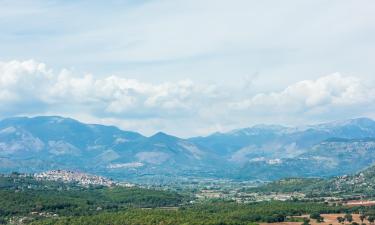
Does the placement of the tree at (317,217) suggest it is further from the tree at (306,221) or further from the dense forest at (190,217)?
the dense forest at (190,217)

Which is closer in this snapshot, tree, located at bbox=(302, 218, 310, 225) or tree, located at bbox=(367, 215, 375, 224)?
tree, located at bbox=(302, 218, 310, 225)

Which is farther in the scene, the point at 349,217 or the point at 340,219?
the point at 349,217

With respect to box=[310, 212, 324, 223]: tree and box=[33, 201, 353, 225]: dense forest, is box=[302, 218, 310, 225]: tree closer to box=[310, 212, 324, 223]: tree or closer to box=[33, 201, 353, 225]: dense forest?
box=[310, 212, 324, 223]: tree

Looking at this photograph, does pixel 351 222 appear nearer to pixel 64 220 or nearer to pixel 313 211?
pixel 313 211

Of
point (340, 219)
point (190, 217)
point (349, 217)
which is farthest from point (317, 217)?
point (190, 217)

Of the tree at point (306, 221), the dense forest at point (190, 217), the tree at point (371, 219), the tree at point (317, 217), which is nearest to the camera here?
the dense forest at point (190, 217)

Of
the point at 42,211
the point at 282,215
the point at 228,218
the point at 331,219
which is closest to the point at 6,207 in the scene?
the point at 42,211

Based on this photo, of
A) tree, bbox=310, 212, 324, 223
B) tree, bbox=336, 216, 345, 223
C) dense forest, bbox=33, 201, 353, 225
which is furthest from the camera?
tree, bbox=310, 212, 324, 223

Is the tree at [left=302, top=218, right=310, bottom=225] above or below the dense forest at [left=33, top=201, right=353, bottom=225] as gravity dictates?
below

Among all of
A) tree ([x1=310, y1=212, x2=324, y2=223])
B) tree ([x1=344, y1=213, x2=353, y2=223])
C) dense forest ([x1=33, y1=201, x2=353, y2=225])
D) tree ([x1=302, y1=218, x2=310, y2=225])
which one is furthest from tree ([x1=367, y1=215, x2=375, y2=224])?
dense forest ([x1=33, y1=201, x2=353, y2=225])

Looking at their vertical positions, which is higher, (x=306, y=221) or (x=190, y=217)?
(x=190, y=217)

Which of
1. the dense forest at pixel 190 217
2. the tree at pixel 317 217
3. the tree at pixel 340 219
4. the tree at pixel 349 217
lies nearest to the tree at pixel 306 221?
the tree at pixel 317 217

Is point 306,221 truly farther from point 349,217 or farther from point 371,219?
point 371,219

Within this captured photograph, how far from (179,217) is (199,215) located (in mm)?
9786
